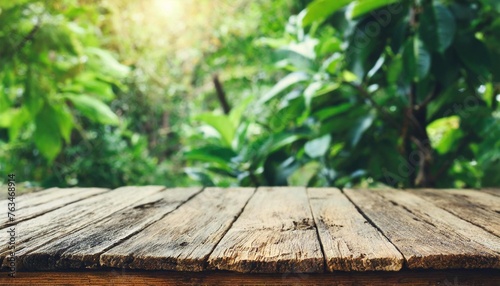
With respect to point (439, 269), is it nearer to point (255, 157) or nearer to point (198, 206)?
point (198, 206)

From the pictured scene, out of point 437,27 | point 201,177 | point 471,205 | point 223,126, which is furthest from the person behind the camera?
point 223,126

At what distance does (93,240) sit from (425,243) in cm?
48

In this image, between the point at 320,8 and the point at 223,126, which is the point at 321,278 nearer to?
the point at 320,8

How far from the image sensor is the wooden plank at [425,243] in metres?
0.58

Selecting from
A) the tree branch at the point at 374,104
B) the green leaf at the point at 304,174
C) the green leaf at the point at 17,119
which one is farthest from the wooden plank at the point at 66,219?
the green leaf at the point at 17,119

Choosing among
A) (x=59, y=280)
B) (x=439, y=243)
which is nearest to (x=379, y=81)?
(x=439, y=243)

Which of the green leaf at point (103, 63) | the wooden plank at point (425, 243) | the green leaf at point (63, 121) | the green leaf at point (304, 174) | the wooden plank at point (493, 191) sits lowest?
the wooden plank at point (493, 191)

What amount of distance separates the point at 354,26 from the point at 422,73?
0.38 metres

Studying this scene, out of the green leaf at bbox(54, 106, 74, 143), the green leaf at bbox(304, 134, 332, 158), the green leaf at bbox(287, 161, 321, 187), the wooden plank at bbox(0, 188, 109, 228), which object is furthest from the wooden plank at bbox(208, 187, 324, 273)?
the green leaf at bbox(54, 106, 74, 143)

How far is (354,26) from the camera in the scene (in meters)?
1.83

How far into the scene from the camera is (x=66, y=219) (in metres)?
0.88

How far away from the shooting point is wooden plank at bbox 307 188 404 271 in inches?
22.6

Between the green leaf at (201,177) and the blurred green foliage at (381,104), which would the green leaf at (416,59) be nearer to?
the blurred green foliage at (381,104)

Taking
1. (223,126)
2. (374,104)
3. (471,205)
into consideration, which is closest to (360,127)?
(374,104)
